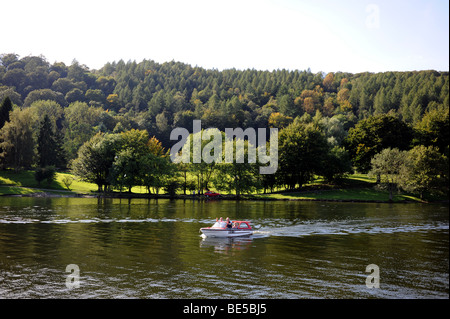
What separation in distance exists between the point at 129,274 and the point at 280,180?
3496 inches

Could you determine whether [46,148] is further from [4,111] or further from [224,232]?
[224,232]

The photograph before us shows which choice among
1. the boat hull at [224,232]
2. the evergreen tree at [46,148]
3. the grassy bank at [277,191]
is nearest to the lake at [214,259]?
the boat hull at [224,232]

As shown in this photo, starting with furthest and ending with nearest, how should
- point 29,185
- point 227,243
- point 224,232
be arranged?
point 29,185
point 224,232
point 227,243

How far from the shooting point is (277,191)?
Result: 363ft

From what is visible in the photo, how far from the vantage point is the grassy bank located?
9616 centimetres

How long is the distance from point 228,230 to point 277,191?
224 ft

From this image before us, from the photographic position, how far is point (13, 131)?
116 metres

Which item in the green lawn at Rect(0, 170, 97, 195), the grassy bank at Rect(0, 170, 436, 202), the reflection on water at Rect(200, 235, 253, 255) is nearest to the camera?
the reflection on water at Rect(200, 235, 253, 255)

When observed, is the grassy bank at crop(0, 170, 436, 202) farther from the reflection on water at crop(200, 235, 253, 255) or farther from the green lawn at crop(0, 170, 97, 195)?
the reflection on water at crop(200, 235, 253, 255)

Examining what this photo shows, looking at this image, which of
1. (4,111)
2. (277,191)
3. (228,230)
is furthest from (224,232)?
(4,111)

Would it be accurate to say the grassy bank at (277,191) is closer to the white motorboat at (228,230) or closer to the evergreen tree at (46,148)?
the evergreen tree at (46,148)

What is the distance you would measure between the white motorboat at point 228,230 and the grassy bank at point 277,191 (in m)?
55.3

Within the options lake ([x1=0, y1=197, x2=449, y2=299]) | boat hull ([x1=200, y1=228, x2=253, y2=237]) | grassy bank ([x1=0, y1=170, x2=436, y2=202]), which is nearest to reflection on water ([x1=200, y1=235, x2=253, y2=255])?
lake ([x1=0, y1=197, x2=449, y2=299])

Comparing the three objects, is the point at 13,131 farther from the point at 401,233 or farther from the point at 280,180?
the point at 401,233
